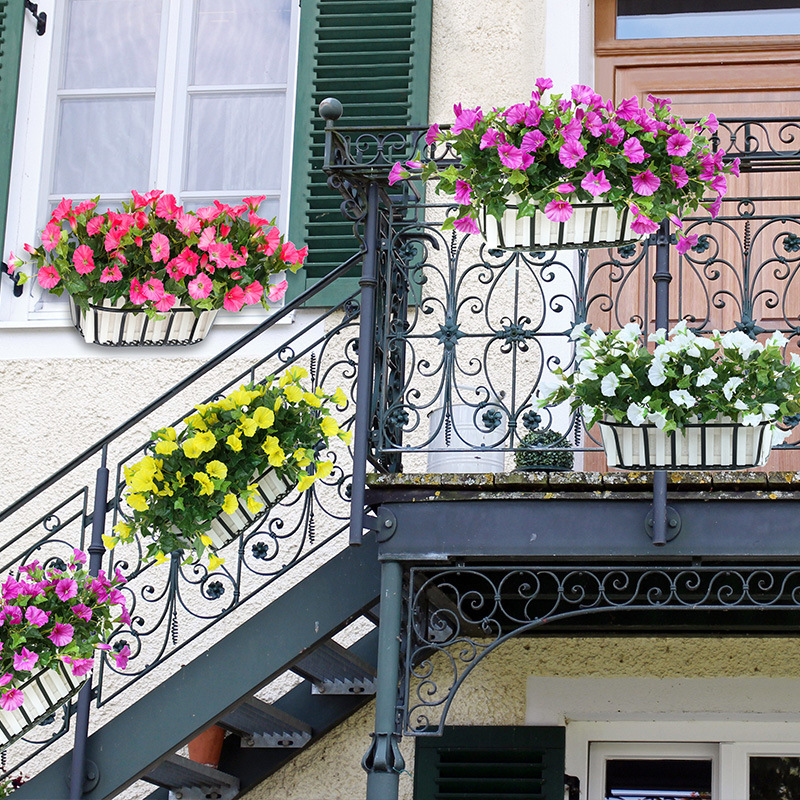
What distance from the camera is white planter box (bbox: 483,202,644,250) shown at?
4504 millimetres

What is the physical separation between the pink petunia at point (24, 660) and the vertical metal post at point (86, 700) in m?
0.37

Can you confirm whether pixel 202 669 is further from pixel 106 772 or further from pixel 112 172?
pixel 112 172

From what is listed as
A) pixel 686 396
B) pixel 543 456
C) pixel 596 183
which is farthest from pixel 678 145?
pixel 543 456

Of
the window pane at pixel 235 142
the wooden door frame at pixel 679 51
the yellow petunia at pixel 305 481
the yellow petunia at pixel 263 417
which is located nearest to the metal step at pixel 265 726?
the yellow petunia at pixel 305 481

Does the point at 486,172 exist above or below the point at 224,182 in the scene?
below

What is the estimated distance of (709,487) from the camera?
4496 millimetres

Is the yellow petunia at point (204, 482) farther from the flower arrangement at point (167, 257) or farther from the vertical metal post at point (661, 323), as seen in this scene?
the flower arrangement at point (167, 257)

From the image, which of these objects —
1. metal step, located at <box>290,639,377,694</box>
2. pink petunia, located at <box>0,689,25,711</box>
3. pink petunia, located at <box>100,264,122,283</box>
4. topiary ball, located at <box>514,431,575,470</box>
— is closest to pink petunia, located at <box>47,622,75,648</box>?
pink petunia, located at <box>0,689,25,711</box>

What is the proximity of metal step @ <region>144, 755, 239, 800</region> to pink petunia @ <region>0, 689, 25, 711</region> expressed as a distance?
69cm

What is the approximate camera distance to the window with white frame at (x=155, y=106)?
6.70m

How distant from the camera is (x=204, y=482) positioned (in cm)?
462

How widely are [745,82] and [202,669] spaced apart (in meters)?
3.69

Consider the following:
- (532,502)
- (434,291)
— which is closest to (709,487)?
(532,502)

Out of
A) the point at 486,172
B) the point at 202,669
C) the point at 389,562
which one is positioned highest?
the point at 486,172
